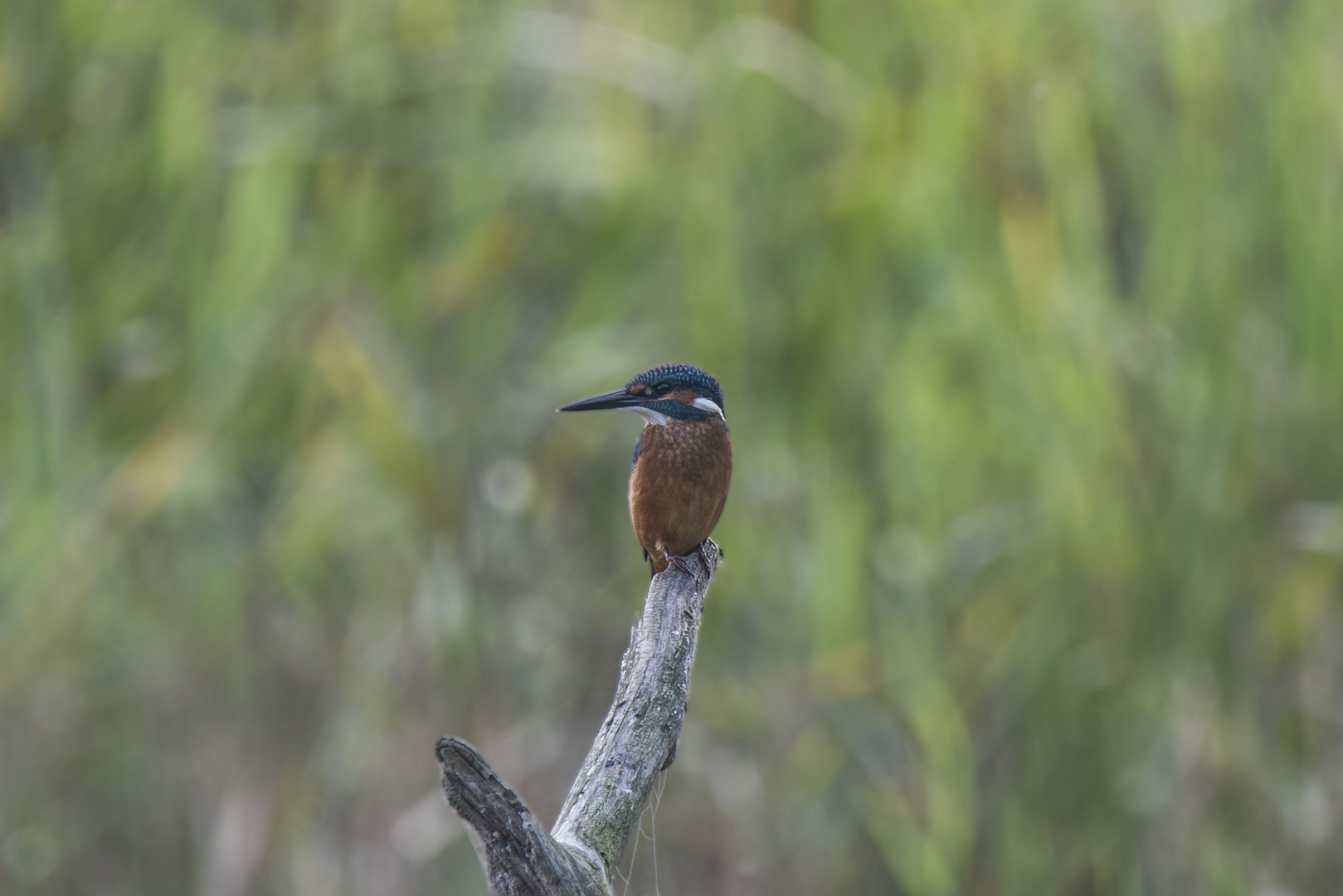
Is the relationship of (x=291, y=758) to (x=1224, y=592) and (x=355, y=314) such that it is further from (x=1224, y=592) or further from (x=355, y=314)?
(x=1224, y=592)

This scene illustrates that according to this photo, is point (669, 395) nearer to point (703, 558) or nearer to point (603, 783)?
point (703, 558)

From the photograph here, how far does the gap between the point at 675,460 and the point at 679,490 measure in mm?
33

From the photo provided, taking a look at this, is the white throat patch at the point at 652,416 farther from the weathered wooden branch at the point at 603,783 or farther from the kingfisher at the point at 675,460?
the weathered wooden branch at the point at 603,783

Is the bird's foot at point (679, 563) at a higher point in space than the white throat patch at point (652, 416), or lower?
lower

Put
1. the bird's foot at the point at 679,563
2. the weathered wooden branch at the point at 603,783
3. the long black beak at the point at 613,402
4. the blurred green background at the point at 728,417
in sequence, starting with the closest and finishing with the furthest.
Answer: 1. the weathered wooden branch at the point at 603,783
2. the bird's foot at the point at 679,563
3. the long black beak at the point at 613,402
4. the blurred green background at the point at 728,417

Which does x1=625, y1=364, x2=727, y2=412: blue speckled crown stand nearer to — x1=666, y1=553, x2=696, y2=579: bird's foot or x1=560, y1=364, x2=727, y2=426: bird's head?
x1=560, y1=364, x2=727, y2=426: bird's head

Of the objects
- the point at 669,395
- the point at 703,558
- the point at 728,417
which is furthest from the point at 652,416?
the point at 728,417

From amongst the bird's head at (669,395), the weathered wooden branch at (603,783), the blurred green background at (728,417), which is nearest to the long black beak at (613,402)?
the bird's head at (669,395)

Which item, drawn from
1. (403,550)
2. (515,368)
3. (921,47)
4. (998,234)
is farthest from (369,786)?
(921,47)

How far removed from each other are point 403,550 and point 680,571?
3.23 feet

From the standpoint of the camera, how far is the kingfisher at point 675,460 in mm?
1432

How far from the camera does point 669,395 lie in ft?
4.97

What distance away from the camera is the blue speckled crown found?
1.50 m

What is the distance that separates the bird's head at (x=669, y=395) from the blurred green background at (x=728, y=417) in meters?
0.58
